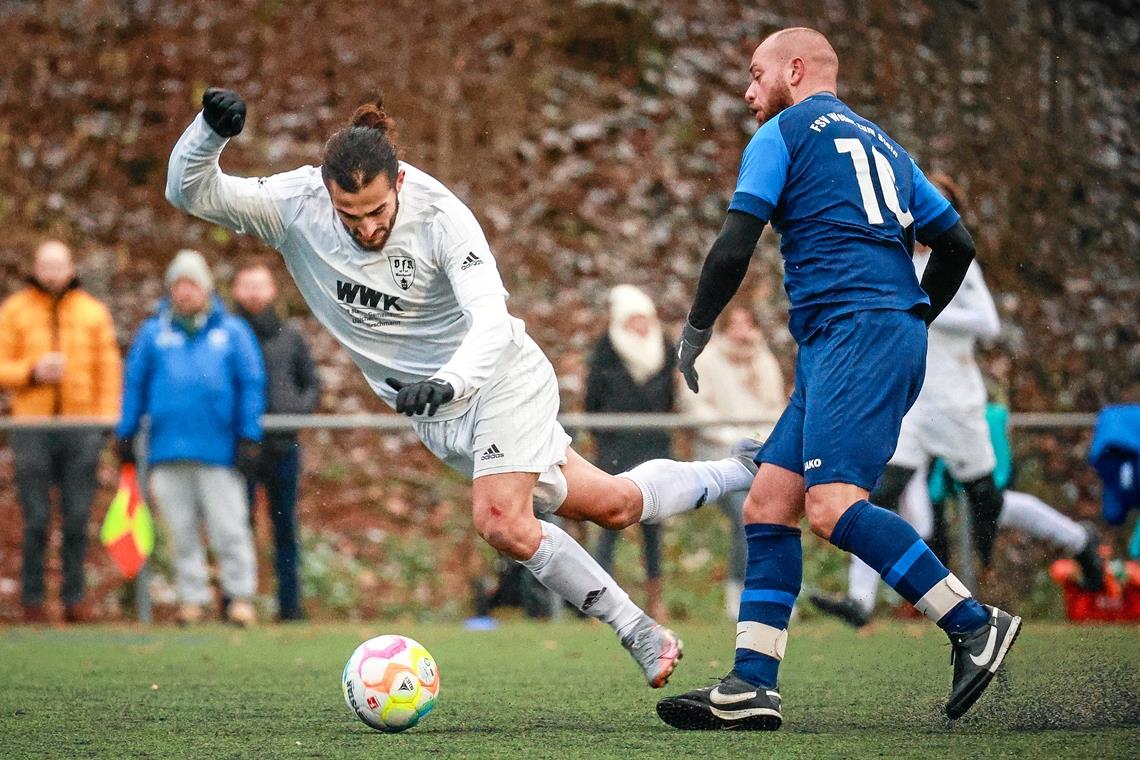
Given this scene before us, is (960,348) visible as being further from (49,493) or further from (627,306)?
(49,493)

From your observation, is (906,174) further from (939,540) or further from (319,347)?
(319,347)

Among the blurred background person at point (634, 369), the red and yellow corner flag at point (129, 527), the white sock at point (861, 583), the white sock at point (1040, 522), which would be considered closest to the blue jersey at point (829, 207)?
the white sock at point (861, 583)

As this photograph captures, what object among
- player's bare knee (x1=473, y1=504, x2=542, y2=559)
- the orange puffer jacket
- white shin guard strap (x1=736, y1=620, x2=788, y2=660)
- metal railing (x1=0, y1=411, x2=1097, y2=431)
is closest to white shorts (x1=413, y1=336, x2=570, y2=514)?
player's bare knee (x1=473, y1=504, x2=542, y2=559)

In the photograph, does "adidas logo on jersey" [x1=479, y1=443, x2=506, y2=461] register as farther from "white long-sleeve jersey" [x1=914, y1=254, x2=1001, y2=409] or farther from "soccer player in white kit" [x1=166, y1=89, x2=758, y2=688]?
"white long-sleeve jersey" [x1=914, y1=254, x2=1001, y2=409]

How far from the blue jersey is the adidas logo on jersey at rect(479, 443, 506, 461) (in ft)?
3.68

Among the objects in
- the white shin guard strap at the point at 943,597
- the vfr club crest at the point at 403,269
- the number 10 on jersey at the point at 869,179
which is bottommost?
the white shin guard strap at the point at 943,597

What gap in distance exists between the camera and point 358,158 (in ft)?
16.9

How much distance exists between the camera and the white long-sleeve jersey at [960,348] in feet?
28.1

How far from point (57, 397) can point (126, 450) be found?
2.79 feet

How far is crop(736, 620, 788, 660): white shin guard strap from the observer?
196 inches

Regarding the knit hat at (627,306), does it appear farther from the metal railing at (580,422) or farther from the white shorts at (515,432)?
the white shorts at (515,432)

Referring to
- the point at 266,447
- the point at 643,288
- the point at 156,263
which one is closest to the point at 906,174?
the point at 266,447

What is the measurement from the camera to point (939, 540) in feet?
30.3

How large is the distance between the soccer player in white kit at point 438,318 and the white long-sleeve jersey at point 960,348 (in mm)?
3070
